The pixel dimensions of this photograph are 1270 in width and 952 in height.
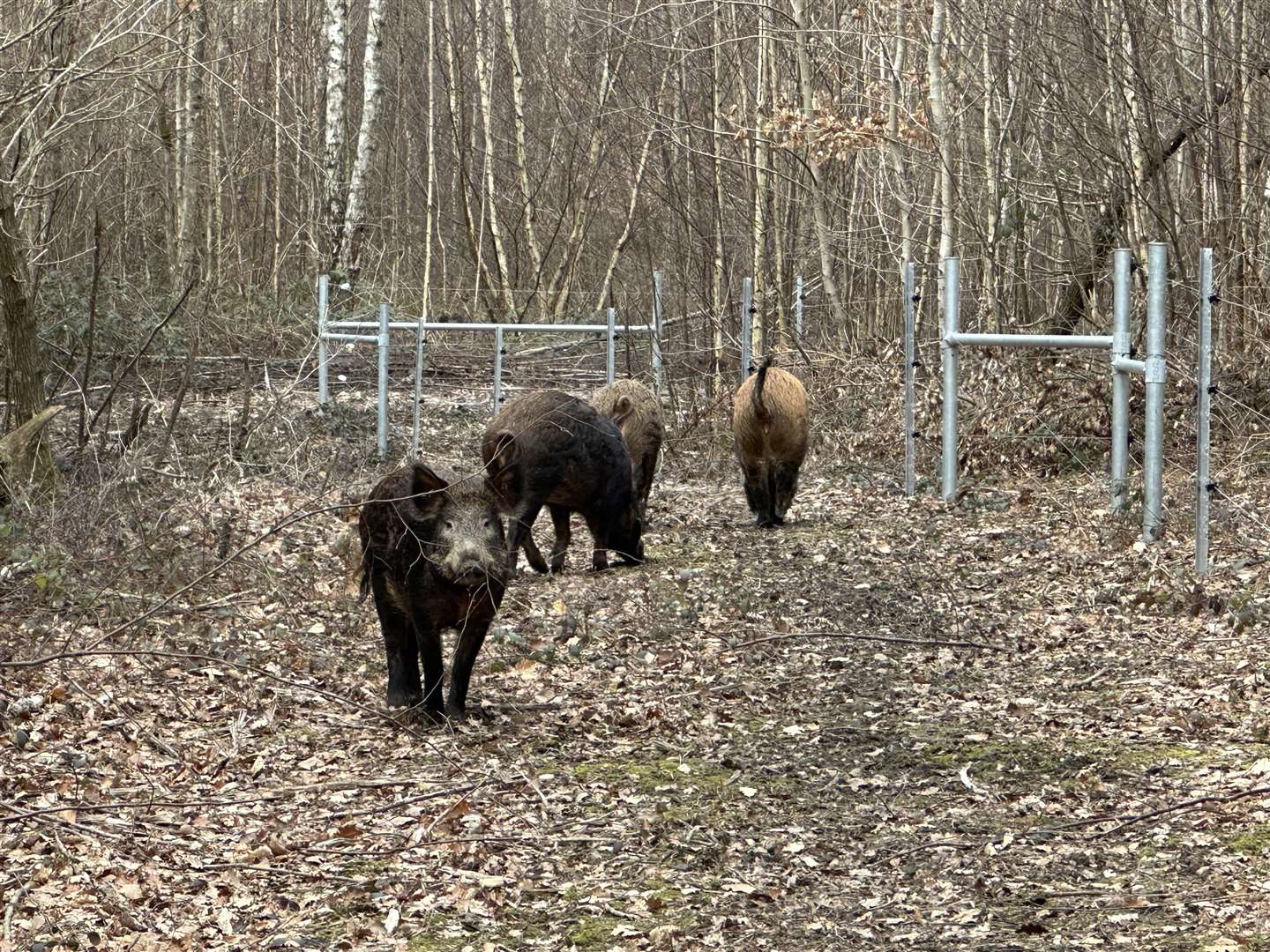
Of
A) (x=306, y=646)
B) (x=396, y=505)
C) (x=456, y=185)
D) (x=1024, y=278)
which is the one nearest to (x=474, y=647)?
(x=396, y=505)

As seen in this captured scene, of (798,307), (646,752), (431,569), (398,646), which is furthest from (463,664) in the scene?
(798,307)

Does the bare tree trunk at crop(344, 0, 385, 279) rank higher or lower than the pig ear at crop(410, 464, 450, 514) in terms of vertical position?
higher

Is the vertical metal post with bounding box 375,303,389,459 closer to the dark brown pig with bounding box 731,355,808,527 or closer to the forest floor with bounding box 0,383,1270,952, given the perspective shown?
the dark brown pig with bounding box 731,355,808,527

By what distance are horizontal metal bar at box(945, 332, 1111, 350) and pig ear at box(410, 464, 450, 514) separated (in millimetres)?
5317

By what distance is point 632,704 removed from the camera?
697cm

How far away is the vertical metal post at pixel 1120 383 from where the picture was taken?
32.3 ft

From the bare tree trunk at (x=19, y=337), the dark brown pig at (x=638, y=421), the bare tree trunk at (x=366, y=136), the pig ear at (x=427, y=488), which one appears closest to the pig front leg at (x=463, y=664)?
the pig ear at (x=427, y=488)

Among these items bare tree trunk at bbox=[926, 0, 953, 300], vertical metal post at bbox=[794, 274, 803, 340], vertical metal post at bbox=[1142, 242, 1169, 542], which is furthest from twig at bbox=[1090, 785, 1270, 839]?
vertical metal post at bbox=[794, 274, 803, 340]

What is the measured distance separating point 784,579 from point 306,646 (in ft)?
10.3

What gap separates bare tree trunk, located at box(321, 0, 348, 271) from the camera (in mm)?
19906

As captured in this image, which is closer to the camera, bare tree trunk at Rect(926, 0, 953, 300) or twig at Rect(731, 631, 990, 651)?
twig at Rect(731, 631, 990, 651)

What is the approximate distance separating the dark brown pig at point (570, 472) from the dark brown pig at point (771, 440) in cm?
168

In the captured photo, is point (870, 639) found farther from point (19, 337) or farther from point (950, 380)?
point (19, 337)

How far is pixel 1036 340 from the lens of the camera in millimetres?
10781
